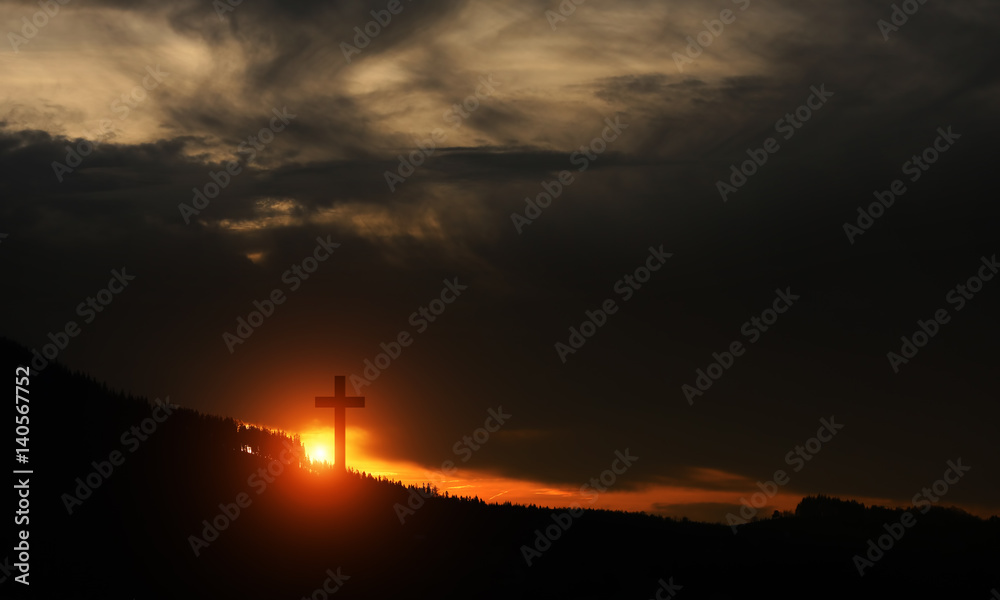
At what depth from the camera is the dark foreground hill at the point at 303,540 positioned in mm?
21766

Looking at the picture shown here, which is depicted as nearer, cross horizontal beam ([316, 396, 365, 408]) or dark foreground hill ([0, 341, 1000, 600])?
dark foreground hill ([0, 341, 1000, 600])

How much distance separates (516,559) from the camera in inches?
988

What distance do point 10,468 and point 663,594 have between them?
56.4 feet

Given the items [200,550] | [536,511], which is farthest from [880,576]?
[200,550]

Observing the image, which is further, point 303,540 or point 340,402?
point 340,402

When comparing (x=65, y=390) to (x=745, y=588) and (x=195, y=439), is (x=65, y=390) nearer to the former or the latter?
(x=195, y=439)

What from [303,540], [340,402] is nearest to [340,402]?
[340,402]

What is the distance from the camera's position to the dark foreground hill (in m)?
21.8

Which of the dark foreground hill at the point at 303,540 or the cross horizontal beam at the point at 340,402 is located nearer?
the dark foreground hill at the point at 303,540

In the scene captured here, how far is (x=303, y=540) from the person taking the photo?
960 inches

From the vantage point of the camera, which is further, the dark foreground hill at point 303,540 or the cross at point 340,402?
the cross at point 340,402

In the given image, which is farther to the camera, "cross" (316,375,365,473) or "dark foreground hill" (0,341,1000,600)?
"cross" (316,375,365,473)

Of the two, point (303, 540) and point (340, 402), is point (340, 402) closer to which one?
point (340, 402)

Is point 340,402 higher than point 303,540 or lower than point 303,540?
higher
